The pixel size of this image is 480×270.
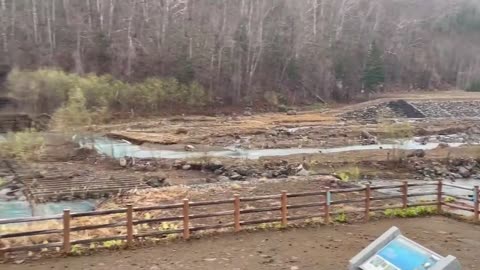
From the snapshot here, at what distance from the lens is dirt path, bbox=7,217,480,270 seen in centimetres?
1109

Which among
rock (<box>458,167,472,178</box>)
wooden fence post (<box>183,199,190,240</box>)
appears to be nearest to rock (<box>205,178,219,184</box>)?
rock (<box>458,167,472,178</box>)

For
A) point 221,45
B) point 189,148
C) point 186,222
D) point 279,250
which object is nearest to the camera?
point 279,250

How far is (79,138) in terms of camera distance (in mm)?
35906

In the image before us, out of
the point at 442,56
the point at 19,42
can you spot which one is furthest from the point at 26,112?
the point at 442,56

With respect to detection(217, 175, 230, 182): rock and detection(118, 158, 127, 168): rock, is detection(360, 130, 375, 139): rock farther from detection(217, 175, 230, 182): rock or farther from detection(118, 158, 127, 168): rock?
detection(118, 158, 127, 168): rock

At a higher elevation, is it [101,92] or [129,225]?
[101,92]

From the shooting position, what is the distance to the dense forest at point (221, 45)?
66.9m

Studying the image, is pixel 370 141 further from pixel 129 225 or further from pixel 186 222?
pixel 129 225

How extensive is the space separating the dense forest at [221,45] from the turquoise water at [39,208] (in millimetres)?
43115

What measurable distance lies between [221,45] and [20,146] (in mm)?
42743

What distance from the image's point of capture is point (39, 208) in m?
21.8

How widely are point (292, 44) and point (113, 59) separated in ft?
81.8

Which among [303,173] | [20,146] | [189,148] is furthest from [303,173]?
[20,146]

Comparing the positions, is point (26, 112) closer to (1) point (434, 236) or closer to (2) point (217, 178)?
(2) point (217, 178)
